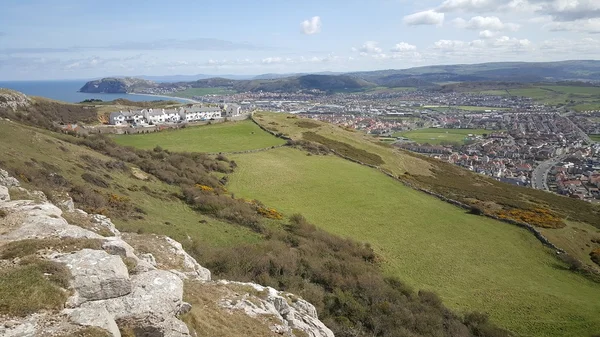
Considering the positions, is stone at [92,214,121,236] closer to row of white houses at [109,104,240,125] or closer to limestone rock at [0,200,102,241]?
limestone rock at [0,200,102,241]

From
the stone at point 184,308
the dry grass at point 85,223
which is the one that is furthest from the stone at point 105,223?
the stone at point 184,308

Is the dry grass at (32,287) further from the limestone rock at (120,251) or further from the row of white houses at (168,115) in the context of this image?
the row of white houses at (168,115)

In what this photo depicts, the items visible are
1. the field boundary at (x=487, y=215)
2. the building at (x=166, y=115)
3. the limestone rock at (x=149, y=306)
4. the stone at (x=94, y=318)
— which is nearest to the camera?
the stone at (x=94, y=318)

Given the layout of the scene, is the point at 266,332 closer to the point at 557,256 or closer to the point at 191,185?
the point at 191,185

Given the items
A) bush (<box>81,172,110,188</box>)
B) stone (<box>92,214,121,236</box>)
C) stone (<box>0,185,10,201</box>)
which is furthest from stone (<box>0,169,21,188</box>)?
bush (<box>81,172,110,188</box>)

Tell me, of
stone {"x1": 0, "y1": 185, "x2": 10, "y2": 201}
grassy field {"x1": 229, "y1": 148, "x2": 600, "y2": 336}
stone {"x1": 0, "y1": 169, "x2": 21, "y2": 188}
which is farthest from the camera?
grassy field {"x1": 229, "y1": 148, "x2": 600, "y2": 336}
